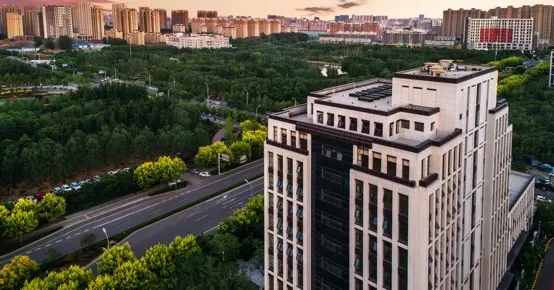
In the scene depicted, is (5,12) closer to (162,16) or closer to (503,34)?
(162,16)

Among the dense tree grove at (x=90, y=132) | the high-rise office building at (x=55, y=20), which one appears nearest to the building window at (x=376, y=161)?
the dense tree grove at (x=90, y=132)

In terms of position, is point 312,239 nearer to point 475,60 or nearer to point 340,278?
point 340,278

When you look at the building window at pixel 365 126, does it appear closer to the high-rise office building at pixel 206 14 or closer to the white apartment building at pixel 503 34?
the white apartment building at pixel 503 34

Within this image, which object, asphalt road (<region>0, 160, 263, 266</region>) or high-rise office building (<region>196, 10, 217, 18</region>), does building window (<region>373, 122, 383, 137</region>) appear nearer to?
asphalt road (<region>0, 160, 263, 266</region>)

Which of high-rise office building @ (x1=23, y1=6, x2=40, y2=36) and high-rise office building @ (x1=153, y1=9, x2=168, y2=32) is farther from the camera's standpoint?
high-rise office building @ (x1=153, y1=9, x2=168, y2=32)

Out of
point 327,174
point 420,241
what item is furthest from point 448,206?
point 327,174

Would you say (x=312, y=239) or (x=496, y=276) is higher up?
(x=312, y=239)

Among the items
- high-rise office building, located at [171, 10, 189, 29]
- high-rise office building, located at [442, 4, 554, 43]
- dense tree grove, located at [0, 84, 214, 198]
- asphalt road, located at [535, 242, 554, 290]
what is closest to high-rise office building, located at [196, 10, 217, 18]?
high-rise office building, located at [171, 10, 189, 29]
